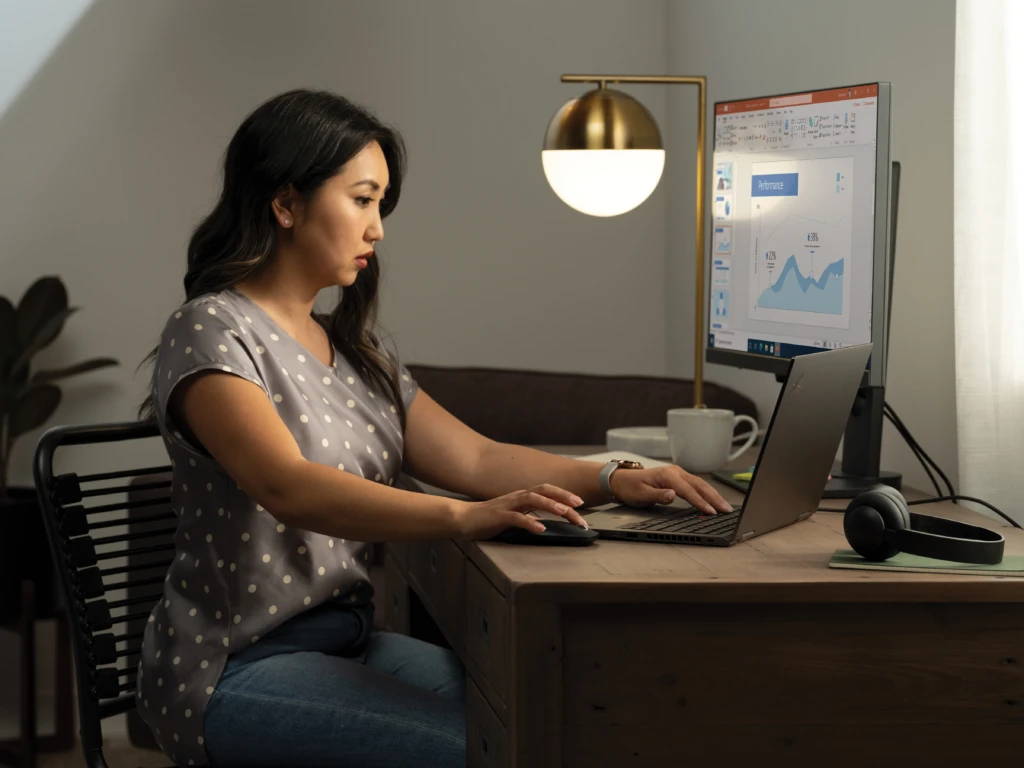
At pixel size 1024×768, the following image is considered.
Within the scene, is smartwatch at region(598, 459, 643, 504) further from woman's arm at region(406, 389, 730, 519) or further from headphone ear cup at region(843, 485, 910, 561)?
headphone ear cup at region(843, 485, 910, 561)

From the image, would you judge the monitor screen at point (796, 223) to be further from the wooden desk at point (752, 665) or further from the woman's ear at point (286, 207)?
the woman's ear at point (286, 207)

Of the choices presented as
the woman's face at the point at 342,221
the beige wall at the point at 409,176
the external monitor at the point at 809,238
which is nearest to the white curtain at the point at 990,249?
the external monitor at the point at 809,238

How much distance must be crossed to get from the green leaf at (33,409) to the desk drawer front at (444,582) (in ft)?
5.44

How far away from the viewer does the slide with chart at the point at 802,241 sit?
5.25 ft

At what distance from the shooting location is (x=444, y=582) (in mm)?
1485

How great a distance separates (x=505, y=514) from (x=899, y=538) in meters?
0.39

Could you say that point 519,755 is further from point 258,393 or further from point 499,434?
point 499,434

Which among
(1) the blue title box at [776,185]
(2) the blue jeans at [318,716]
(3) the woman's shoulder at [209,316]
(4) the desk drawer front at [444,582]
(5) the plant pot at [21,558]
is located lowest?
(5) the plant pot at [21,558]

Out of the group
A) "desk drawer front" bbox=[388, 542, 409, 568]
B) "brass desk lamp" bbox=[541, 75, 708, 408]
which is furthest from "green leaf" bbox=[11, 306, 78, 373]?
"brass desk lamp" bbox=[541, 75, 708, 408]

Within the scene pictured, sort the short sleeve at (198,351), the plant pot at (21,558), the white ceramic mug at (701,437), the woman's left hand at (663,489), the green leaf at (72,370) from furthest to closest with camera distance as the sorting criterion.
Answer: the green leaf at (72,370)
the plant pot at (21,558)
the white ceramic mug at (701,437)
the woman's left hand at (663,489)
the short sleeve at (198,351)

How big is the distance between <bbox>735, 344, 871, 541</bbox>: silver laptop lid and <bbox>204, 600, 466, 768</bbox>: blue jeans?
1.30ft

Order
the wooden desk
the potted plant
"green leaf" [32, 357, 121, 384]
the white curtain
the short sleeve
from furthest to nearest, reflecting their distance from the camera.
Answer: "green leaf" [32, 357, 121, 384] → the potted plant → the white curtain → the short sleeve → the wooden desk

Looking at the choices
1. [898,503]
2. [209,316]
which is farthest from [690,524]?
[209,316]

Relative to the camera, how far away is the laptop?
48.7 inches
